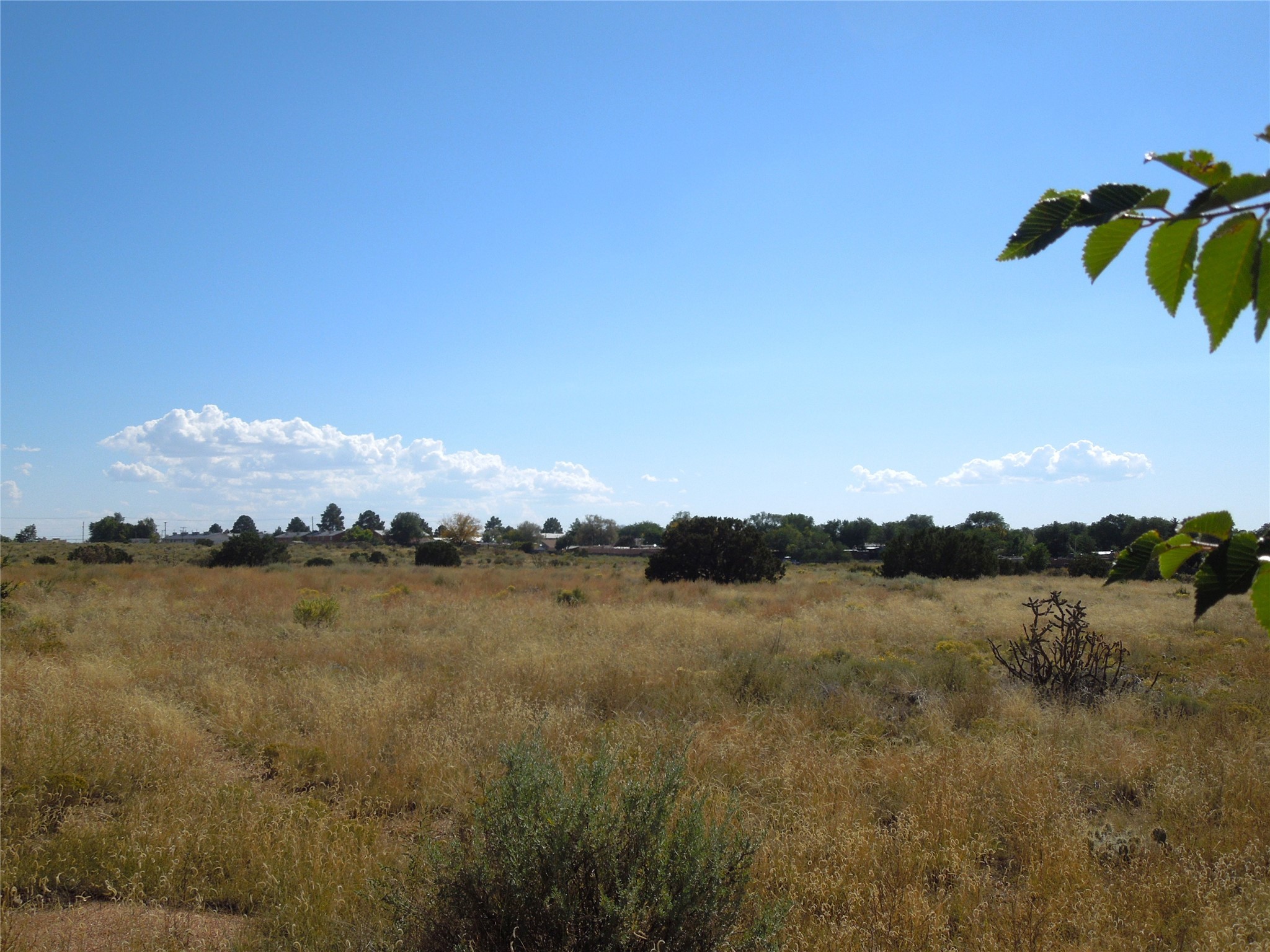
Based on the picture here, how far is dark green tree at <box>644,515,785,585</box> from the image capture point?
2814 centimetres

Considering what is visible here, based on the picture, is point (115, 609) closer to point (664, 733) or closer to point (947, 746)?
point (664, 733)

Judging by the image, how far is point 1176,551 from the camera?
1.14 metres

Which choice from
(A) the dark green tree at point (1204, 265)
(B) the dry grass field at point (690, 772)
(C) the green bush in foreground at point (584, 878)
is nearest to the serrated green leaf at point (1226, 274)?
(A) the dark green tree at point (1204, 265)

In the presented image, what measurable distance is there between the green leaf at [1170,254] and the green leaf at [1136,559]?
401 millimetres

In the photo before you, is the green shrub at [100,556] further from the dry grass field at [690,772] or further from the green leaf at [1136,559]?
the green leaf at [1136,559]

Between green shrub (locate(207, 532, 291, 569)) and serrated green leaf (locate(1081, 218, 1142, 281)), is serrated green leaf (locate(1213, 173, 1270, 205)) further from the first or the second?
green shrub (locate(207, 532, 291, 569))

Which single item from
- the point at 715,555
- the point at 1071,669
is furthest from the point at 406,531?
the point at 1071,669

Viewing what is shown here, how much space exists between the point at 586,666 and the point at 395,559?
137 feet

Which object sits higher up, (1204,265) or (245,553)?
(1204,265)

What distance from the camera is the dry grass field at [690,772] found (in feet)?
13.0

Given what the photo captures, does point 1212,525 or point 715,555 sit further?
point 715,555

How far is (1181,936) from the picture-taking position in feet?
12.5

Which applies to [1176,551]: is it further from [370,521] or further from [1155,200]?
[370,521]

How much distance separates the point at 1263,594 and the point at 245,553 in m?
39.8
